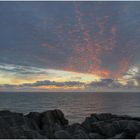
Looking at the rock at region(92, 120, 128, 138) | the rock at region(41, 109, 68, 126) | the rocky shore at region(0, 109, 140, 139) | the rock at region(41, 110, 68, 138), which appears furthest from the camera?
the rock at region(41, 109, 68, 126)

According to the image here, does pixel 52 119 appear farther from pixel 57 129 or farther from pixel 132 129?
pixel 132 129

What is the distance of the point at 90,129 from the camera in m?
33.6

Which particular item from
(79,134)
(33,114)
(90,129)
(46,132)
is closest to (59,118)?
(33,114)

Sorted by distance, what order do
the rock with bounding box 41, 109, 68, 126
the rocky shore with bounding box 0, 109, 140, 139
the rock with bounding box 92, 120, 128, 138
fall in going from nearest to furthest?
the rocky shore with bounding box 0, 109, 140, 139 < the rock with bounding box 92, 120, 128, 138 < the rock with bounding box 41, 109, 68, 126

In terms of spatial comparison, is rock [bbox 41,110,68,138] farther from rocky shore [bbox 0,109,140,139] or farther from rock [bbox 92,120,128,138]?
rock [bbox 92,120,128,138]

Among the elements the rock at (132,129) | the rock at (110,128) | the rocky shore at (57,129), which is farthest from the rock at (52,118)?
the rock at (132,129)

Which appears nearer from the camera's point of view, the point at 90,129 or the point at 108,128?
the point at 108,128

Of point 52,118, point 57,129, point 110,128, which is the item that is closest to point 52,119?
point 52,118

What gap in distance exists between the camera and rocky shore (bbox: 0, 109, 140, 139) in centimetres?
2486

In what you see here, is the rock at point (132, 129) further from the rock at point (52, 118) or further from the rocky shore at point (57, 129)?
the rock at point (52, 118)

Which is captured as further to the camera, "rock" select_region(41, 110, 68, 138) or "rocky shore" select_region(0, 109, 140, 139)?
"rock" select_region(41, 110, 68, 138)

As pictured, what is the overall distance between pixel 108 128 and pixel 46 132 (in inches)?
255

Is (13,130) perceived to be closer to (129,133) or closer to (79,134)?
(79,134)

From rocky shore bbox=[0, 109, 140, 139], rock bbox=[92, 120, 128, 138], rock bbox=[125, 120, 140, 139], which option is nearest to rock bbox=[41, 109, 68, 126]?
rocky shore bbox=[0, 109, 140, 139]
